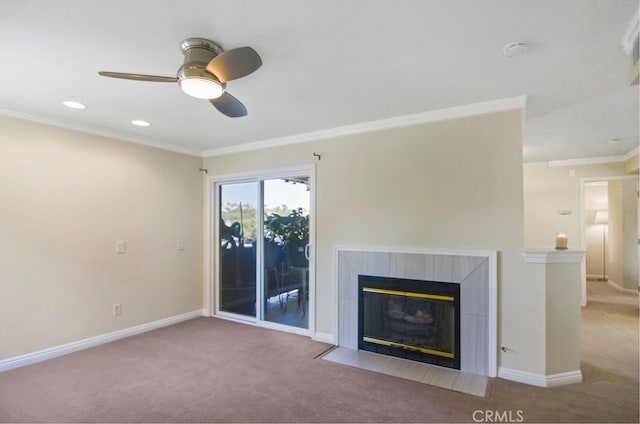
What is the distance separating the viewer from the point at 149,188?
14.3 feet

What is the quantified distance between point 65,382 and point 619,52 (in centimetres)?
486

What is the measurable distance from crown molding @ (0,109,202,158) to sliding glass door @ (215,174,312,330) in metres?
0.72

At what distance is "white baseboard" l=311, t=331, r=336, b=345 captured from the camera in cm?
384

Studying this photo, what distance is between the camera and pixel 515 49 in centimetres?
204

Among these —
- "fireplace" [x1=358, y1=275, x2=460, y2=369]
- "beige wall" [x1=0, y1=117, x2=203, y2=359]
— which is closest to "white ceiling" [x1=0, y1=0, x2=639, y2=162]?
"beige wall" [x1=0, y1=117, x2=203, y2=359]

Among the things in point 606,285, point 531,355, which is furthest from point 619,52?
point 606,285

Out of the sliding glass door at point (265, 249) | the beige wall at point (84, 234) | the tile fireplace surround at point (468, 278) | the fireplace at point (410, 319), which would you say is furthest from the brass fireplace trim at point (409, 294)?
the beige wall at point (84, 234)

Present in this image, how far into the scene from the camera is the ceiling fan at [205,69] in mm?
1828

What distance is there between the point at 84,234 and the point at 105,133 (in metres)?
1.19

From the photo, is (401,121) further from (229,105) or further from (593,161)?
(593,161)

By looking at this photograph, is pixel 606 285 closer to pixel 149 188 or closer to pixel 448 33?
pixel 448 33

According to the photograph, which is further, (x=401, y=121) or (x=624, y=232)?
(x=624, y=232)

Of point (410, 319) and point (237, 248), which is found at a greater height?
point (237, 248)

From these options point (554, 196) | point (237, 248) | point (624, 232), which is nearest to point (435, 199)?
point (237, 248)
